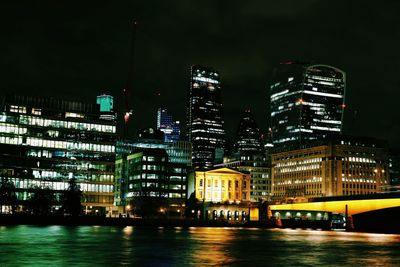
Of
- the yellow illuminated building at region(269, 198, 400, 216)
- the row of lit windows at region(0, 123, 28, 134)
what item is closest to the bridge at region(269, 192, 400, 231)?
the yellow illuminated building at region(269, 198, 400, 216)

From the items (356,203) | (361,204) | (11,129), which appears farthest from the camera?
(11,129)

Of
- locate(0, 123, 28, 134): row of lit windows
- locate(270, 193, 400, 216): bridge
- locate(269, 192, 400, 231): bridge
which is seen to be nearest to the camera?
locate(270, 193, 400, 216): bridge

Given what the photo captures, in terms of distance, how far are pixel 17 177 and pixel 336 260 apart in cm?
15462

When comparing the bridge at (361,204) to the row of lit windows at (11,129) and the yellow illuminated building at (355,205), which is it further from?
the row of lit windows at (11,129)

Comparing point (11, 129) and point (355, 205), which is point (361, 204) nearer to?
point (355, 205)

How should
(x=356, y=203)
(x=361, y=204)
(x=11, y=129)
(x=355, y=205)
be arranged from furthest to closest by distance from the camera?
1. (x=11, y=129)
2. (x=355, y=205)
3. (x=356, y=203)
4. (x=361, y=204)

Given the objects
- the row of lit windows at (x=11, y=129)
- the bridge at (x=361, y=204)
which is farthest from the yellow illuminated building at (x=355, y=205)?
the row of lit windows at (x=11, y=129)

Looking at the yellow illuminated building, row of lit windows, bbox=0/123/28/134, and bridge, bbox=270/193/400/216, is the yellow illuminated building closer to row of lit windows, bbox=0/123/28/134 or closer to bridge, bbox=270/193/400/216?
bridge, bbox=270/193/400/216

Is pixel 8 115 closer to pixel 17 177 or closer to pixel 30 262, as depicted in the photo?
pixel 17 177

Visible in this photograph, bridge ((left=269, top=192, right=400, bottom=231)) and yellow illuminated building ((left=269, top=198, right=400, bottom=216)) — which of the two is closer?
bridge ((left=269, top=192, right=400, bottom=231))

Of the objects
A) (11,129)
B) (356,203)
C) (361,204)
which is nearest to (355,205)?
(356,203)

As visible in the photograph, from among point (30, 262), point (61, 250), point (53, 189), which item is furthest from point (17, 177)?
point (30, 262)

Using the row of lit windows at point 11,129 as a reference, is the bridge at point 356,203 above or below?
below

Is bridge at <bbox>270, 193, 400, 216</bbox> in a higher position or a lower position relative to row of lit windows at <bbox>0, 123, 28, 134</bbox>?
lower
